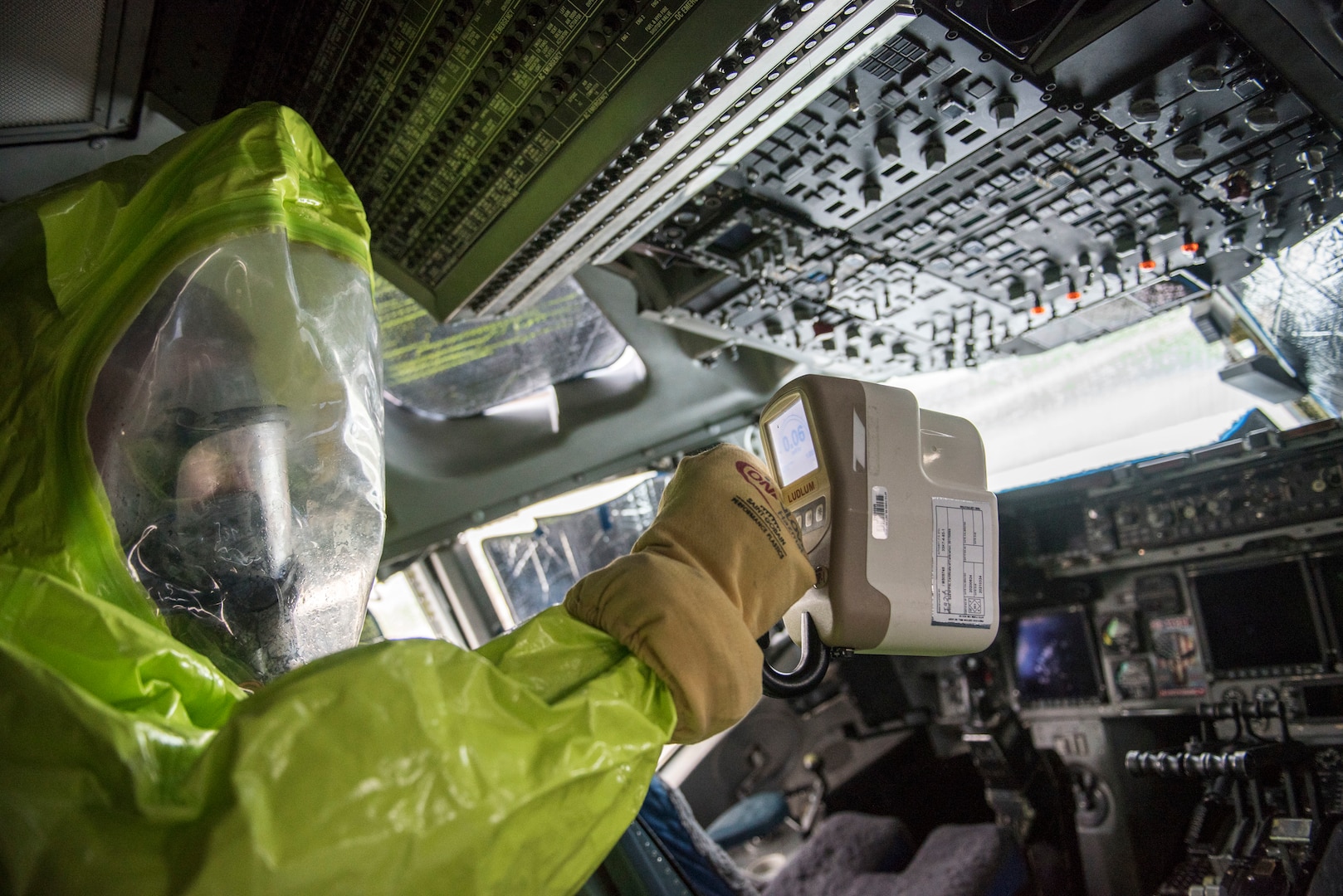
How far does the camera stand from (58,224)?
1.25 meters

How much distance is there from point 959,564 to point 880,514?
7.6 inches

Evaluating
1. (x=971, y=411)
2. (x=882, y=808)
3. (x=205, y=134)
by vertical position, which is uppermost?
(x=205, y=134)

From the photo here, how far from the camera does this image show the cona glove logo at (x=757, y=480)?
A: 1.24m

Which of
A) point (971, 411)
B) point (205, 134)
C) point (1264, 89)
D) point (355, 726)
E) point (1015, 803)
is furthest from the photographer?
point (971, 411)

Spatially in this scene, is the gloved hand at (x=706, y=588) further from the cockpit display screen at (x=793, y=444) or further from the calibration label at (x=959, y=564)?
the calibration label at (x=959, y=564)

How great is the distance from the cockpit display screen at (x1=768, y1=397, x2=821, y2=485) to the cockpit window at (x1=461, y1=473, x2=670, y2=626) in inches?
103

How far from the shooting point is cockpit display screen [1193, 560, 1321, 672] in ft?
9.37

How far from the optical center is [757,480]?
4.14 ft

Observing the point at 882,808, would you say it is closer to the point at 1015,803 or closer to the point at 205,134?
the point at 1015,803

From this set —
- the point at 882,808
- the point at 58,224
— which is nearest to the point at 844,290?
the point at 58,224

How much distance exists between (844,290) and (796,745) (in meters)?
2.89

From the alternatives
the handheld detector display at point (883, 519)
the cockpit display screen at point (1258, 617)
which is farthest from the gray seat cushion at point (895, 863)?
the handheld detector display at point (883, 519)

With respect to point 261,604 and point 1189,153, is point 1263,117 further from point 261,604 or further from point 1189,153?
point 261,604

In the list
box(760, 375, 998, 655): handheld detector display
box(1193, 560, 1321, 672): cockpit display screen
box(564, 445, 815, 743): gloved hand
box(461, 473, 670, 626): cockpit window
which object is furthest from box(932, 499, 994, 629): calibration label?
box(461, 473, 670, 626): cockpit window
